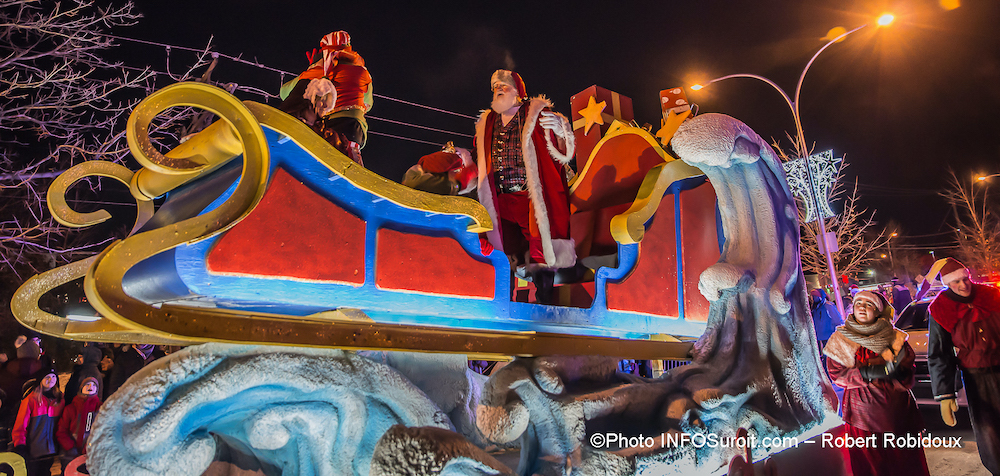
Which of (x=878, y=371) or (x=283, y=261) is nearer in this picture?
(x=283, y=261)

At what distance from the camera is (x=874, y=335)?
2537mm

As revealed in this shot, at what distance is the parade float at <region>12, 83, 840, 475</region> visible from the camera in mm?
1461

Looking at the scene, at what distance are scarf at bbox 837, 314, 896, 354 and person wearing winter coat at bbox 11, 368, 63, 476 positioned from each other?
589 centimetres

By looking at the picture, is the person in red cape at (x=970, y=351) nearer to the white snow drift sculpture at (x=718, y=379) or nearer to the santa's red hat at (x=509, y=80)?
the white snow drift sculpture at (x=718, y=379)

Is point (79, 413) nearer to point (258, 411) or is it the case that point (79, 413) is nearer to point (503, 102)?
point (258, 411)

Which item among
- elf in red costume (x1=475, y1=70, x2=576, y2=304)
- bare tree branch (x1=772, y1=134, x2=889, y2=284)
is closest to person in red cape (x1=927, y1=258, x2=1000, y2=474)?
elf in red costume (x1=475, y1=70, x2=576, y2=304)

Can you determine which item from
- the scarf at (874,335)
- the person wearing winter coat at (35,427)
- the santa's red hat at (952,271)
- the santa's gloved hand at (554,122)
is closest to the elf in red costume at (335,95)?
the santa's gloved hand at (554,122)

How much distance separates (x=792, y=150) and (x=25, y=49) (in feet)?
54.4

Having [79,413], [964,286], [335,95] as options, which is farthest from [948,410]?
[79,413]

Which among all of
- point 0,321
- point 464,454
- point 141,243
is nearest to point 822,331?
point 464,454

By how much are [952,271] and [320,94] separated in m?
3.29

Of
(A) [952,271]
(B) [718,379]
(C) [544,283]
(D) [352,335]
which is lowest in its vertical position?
(B) [718,379]

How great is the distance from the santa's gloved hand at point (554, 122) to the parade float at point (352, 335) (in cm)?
54

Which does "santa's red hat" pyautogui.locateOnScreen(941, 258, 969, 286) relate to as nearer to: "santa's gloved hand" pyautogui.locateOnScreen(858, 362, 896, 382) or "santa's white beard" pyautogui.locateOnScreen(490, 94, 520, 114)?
"santa's gloved hand" pyautogui.locateOnScreen(858, 362, 896, 382)
